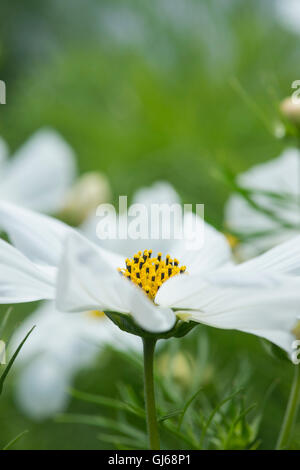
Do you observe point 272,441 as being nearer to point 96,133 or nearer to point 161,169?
point 161,169

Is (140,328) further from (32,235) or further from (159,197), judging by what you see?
(159,197)

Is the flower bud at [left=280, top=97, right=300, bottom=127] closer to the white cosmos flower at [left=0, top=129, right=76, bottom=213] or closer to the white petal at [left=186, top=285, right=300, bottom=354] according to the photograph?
the white petal at [left=186, top=285, right=300, bottom=354]

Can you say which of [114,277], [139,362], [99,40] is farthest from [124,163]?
[99,40]

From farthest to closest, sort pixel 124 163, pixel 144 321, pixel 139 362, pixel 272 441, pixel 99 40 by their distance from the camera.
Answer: pixel 99 40 < pixel 124 163 < pixel 272 441 < pixel 139 362 < pixel 144 321

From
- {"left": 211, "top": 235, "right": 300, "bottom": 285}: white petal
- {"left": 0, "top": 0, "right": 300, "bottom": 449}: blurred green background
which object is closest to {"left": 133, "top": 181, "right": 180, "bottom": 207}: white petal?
{"left": 0, "top": 0, "right": 300, "bottom": 449}: blurred green background

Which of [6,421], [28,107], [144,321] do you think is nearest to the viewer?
[144,321]

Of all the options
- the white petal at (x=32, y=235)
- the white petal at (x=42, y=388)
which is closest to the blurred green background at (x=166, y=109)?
the white petal at (x=42, y=388)

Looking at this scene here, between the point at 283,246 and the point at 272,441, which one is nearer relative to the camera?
the point at 283,246
